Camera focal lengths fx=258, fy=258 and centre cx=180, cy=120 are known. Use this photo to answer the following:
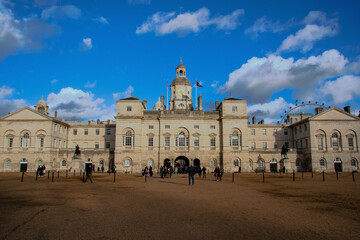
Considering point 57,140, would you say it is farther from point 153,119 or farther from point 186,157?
point 186,157

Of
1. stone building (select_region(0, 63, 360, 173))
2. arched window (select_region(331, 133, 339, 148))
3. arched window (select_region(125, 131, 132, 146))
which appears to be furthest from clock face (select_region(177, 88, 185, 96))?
arched window (select_region(331, 133, 339, 148))

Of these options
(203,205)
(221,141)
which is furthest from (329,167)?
(203,205)

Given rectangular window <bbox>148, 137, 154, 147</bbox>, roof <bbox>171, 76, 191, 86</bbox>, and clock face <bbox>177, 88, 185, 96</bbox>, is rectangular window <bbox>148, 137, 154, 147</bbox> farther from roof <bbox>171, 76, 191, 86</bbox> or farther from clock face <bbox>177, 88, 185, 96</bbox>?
roof <bbox>171, 76, 191, 86</bbox>

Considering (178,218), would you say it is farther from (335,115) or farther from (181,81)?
(181,81)

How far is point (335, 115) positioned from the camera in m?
49.6

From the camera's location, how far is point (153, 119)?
47.9m

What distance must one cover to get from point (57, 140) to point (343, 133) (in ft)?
183

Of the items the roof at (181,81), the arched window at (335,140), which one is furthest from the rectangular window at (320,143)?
the roof at (181,81)

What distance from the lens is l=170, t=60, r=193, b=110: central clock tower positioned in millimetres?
63500

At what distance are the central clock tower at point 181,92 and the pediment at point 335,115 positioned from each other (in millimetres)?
28621

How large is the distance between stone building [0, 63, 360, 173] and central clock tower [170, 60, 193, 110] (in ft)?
47.6

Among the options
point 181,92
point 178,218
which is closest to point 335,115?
point 181,92

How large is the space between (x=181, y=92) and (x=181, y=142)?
65.9 feet

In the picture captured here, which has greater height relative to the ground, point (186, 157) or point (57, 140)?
point (57, 140)
